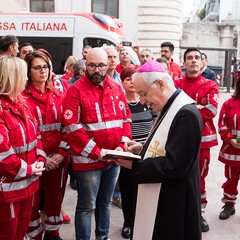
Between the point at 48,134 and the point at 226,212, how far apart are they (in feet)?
8.03

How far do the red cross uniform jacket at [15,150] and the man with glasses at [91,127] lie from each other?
1.55 feet

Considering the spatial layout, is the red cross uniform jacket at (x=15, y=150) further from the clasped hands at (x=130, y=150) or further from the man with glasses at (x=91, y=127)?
the clasped hands at (x=130, y=150)

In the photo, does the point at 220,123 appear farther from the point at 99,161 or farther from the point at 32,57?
the point at 32,57

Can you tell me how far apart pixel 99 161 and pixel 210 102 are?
58.5 inches

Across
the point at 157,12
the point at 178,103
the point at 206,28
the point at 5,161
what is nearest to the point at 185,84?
the point at 178,103

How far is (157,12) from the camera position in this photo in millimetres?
17969

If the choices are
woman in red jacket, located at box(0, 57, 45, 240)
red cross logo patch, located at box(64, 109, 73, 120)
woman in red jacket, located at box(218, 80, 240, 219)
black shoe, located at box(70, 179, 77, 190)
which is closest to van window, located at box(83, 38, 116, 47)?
black shoe, located at box(70, 179, 77, 190)

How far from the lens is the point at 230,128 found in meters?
4.46

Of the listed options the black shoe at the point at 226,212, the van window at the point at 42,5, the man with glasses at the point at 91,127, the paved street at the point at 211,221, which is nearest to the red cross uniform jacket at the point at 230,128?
the black shoe at the point at 226,212

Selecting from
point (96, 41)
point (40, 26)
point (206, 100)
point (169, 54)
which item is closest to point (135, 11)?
point (96, 41)

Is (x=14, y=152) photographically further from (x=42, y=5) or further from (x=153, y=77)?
(x=42, y=5)

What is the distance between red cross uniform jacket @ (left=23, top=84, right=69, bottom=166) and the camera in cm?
346

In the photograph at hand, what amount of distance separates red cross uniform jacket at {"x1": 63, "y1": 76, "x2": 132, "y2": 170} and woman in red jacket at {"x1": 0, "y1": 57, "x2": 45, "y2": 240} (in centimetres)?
45

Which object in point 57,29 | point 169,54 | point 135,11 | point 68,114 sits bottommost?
point 68,114
